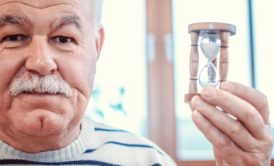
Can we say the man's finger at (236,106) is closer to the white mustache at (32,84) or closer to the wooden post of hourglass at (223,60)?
the wooden post of hourglass at (223,60)

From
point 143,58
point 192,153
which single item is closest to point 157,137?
point 192,153

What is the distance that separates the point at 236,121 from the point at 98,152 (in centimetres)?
52

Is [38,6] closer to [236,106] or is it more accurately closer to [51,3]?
[51,3]

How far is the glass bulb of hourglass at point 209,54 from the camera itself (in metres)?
1.25

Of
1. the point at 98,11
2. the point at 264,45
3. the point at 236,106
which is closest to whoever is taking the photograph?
the point at 236,106

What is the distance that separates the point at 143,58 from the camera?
2852 mm

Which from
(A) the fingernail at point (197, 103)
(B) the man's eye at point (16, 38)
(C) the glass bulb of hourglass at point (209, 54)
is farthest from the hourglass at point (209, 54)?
(B) the man's eye at point (16, 38)

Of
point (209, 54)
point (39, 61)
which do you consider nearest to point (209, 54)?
point (209, 54)

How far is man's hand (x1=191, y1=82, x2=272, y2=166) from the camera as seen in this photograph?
108 centimetres

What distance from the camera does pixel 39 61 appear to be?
3.77 ft

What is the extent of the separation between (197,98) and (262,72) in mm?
1961

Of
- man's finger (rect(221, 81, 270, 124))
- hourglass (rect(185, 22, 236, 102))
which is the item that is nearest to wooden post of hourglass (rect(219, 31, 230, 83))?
hourglass (rect(185, 22, 236, 102))

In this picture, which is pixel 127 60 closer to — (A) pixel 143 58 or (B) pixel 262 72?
(A) pixel 143 58

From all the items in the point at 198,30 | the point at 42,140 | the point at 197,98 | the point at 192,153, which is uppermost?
the point at 198,30
